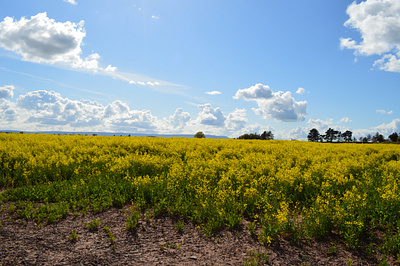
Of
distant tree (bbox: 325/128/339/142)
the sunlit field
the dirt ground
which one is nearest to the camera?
the dirt ground

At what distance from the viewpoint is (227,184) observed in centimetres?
761

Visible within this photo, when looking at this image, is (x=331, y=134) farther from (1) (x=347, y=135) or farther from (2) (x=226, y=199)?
(2) (x=226, y=199)

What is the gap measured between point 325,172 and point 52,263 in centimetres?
884

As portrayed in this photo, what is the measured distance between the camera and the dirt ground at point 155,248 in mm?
4340

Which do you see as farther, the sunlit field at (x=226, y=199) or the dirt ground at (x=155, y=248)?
the sunlit field at (x=226, y=199)

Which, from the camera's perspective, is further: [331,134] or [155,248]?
[331,134]

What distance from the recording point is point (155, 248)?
4691 millimetres

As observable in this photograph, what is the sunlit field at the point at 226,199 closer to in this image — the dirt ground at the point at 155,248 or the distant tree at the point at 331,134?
the dirt ground at the point at 155,248

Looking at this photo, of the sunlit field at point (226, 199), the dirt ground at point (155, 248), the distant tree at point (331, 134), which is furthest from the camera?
the distant tree at point (331, 134)

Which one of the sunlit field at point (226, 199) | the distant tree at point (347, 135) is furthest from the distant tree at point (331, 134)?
the sunlit field at point (226, 199)

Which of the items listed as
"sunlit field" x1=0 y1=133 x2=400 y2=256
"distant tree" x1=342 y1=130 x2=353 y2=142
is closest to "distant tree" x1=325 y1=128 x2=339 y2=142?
"distant tree" x1=342 y1=130 x2=353 y2=142

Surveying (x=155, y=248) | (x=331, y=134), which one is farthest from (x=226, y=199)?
(x=331, y=134)

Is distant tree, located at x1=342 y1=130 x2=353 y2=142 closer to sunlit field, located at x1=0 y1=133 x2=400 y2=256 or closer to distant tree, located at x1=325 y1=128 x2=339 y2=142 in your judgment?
distant tree, located at x1=325 y1=128 x2=339 y2=142

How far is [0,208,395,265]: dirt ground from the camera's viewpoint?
171 inches
